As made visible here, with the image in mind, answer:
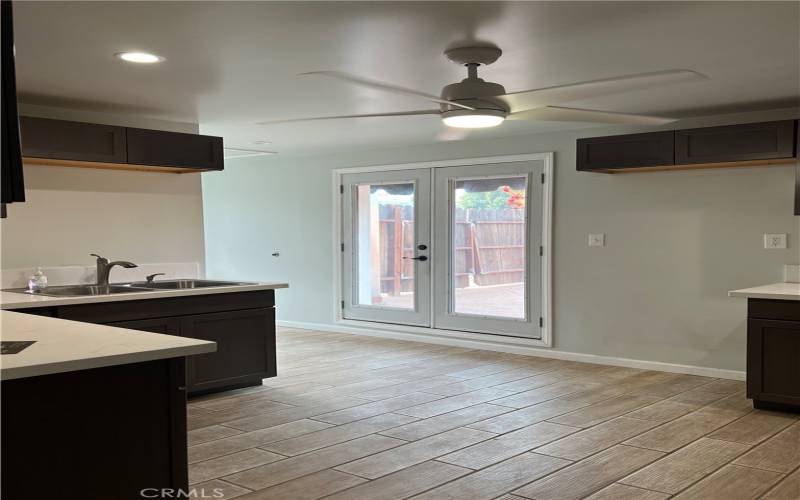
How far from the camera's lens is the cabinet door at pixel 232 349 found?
4.81m

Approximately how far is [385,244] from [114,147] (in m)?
3.50

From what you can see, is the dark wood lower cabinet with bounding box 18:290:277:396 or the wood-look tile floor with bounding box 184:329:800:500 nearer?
the wood-look tile floor with bounding box 184:329:800:500

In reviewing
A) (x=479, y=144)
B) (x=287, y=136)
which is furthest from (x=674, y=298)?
(x=287, y=136)

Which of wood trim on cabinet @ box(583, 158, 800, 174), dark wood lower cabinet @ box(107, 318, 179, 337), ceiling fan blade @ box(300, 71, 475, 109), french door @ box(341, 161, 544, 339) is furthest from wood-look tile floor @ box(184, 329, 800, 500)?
Result: ceiling fan blade @ box(300, 71, 475, 109)

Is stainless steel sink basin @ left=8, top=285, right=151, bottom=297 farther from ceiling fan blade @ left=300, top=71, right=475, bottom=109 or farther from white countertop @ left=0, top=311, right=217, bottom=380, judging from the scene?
ceiling fan blade @ left=300, top=71, right=475, bottom=109

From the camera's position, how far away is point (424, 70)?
12.7 ft

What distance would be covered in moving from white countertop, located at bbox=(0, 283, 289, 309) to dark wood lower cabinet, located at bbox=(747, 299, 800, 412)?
3.30 meters

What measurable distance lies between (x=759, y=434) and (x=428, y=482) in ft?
6.63

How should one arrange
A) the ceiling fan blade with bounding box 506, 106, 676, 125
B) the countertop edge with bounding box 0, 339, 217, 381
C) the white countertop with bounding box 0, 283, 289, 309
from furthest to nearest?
the white countertop with bounding box 0, 283, 289, 309, the ceiling fan blade with bounding box 506, 106, 676, 125, the countertop edge with bounding box 0, 339, 217, 381

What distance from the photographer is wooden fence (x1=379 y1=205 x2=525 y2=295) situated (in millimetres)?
6754

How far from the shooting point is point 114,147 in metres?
4.84

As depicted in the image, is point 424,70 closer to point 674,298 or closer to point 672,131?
point 672,131

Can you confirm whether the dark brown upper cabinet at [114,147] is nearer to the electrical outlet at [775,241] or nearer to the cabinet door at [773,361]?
the cabinet door at [773,361]

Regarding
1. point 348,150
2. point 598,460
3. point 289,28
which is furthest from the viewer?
point 348,150
